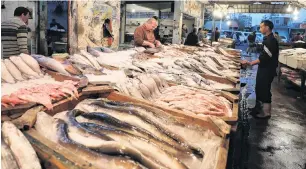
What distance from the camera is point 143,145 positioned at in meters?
2.04

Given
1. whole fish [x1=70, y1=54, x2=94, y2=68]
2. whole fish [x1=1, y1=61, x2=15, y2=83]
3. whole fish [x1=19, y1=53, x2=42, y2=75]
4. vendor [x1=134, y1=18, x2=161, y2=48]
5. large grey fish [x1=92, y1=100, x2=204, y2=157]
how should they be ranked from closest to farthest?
large grey fish [x1=92, y1=100, x2=204, y2=157] < whole fish [x1=1, y1=61, x2=15, y2=83] < whole fish [x1=19, y1=53, x2=42, y2=75] < whole fish [x1=70, y1=54, x2=94, y2=68] < vendor [x1=134, y1=18, x2=161, y2=48]

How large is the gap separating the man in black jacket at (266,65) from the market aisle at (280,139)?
0.46 m

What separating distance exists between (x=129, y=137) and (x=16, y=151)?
79 cm

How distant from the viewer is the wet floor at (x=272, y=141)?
5.06 m

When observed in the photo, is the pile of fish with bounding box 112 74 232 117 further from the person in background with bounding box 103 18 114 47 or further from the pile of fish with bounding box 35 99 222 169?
the person in background with bounding box 103 18 114 47

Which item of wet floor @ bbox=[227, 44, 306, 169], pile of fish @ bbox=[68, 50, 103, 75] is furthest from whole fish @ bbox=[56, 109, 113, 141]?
wet floor @ bbox=[227, 44, 306, 169]

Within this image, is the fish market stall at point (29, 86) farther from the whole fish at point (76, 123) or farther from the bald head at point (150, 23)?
the bald head at point (150, 23)

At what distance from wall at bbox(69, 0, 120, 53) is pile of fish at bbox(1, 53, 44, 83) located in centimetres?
506

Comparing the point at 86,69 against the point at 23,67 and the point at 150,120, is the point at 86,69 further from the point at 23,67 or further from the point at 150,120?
the point at 150,120

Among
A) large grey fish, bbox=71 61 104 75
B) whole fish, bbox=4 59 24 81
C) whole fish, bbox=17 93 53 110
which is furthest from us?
large grey fish, bbox=71 61 104 75

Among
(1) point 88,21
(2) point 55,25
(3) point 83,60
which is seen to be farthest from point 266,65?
(2) point 55,25

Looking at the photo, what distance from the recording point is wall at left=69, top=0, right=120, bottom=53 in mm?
8617

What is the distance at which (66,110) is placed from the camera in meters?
2.84

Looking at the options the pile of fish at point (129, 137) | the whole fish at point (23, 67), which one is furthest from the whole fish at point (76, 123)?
the whole fish at point (23, 67)
